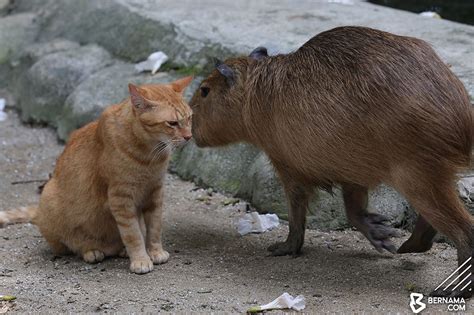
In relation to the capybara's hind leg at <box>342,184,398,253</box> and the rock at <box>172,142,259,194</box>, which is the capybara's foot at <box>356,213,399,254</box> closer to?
the capybara's hind leg at <box>342,184,398,253</box>

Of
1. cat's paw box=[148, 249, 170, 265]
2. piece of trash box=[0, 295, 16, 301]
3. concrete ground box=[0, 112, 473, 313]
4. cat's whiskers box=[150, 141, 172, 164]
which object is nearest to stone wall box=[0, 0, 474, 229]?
concrete ground box=[0, 112, 473, 313]

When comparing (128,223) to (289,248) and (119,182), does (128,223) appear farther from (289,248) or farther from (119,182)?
(289,248)

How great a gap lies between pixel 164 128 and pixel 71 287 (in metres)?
1.05

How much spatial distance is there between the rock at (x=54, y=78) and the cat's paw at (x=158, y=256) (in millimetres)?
3233

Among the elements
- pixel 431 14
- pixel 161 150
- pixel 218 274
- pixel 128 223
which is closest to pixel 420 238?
pixel 218 274

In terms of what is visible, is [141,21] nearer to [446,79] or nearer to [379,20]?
[379,20]

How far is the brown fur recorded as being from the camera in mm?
4398

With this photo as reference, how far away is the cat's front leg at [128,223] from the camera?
518 cm

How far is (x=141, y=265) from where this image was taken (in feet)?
16.9

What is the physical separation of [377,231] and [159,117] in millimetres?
1474

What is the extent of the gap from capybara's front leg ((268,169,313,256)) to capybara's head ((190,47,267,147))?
496 mm

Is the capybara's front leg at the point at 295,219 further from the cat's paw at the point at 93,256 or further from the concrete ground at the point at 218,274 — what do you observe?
the cat's paw at the point at 93,256

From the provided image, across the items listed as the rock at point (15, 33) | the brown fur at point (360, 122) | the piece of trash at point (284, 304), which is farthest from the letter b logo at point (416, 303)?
the rock at point (15, 33)

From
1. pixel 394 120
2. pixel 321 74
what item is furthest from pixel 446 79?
pixel 321 74
